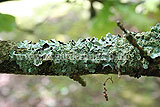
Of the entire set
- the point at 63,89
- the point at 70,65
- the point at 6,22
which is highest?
the point at 63,89

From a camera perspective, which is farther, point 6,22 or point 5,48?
point 6,22

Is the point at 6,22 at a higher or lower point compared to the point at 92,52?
→ higher

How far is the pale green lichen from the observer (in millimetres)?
855

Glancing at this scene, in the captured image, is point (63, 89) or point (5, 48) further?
point (63, 89)

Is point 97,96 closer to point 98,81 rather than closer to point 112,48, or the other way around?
point 98,81

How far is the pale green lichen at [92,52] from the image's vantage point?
0.85 m

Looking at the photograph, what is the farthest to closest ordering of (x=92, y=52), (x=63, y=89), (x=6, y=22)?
(x=63, y=89), (x=6, y=22), (x=92, y=52)

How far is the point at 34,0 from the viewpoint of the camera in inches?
93.6

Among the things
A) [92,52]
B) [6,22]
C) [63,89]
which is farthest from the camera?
[63,89]

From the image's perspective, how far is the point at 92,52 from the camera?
2.90 ft

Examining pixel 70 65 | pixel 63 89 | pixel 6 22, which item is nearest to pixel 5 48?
pixel 70 65

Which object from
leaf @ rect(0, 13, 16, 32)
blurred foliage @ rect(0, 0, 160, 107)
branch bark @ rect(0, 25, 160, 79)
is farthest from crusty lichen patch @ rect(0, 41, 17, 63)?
blurred foliage @ rect(0, 0, 160, 107)

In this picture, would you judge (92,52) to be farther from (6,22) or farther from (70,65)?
(6,22)

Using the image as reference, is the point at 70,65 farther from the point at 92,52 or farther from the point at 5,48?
the point at 5,48
